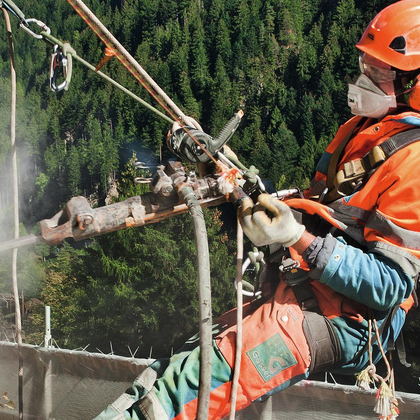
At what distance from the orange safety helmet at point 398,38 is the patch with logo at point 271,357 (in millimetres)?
1252

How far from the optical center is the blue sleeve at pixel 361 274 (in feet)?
7.45

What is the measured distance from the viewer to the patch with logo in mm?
2346

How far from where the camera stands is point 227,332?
2441 mm

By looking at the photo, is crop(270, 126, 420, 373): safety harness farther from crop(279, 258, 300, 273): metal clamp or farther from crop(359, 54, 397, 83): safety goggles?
crop(359, 54, 397, 83): safety goggles

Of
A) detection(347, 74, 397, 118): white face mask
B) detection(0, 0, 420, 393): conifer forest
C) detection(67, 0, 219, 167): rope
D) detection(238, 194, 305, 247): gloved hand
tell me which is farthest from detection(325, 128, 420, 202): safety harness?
detection(0, 0, 420, 393): conifer forest

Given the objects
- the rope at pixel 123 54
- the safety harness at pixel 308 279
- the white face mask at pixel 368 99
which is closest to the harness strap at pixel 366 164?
the safety harness at pixel 308 279

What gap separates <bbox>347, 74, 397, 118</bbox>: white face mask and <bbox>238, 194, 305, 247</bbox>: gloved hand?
0.69 metres

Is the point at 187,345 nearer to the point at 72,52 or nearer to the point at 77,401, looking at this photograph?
the point at 72,52

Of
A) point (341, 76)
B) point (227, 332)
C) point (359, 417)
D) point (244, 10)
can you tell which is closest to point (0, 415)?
point (359, 417)

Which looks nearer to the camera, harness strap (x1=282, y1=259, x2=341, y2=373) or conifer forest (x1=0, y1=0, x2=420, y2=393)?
harness strap (x1=282, y1=259, x2=341, y2=373)

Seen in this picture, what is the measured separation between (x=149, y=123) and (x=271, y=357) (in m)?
58.9

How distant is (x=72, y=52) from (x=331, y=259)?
136 centimetres

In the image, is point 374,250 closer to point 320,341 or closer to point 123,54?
point 320,341

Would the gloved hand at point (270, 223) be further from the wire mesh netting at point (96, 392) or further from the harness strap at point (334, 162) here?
the wire mesh netting at point (96, 392)
